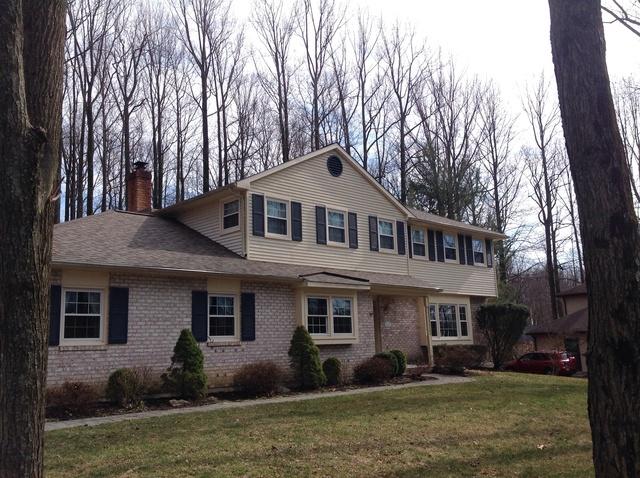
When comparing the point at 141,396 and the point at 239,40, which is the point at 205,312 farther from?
the point at 239,40

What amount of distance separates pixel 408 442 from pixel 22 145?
6.29 meters

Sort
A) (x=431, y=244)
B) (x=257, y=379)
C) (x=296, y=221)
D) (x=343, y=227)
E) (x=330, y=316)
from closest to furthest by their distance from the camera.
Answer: (x=257, y=379), (x=330, y=316), (x=296, y=221), (x=343, y=227), (x=431, y=244)

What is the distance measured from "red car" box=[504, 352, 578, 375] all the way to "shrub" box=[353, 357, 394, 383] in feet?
26.2

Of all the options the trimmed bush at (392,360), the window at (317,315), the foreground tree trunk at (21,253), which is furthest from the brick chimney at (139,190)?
the foreground tree trunk at (21,253)

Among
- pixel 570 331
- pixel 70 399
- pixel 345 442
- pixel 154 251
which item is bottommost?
pixel 345 442

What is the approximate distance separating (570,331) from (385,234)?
11251mm

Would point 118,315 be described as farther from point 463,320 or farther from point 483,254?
point 483,254

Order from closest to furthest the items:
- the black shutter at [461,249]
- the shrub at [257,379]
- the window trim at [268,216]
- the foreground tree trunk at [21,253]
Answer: the foreground tree trunk at [21,253]
the shrub at [257,379]
the window trim at [268,216]
the black shutter at [461,249]

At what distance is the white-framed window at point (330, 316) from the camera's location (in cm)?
1683

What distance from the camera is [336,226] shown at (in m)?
19.7

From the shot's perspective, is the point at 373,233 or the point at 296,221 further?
the point at 373,233

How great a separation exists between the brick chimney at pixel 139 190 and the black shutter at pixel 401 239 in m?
8.98

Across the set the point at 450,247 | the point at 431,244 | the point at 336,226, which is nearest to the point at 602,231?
the point at 336,226

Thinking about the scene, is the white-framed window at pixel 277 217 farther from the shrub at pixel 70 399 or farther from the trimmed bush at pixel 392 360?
the shrub at pixel 70 399
